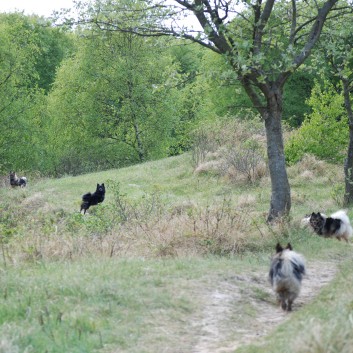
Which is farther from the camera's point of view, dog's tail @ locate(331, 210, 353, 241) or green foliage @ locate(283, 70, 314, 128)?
green foliage @ locate(283, 70, 314, 128)

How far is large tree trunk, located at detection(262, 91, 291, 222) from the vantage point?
1418cm

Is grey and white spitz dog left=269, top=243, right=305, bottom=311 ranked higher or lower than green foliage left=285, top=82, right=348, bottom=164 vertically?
lower

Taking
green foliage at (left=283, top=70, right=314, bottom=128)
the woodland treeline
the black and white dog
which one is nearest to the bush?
the woodland treeline

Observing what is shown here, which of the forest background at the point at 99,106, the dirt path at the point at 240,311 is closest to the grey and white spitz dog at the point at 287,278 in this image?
the dirt path at the point at 240,311

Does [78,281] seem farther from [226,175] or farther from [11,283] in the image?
[226,175]

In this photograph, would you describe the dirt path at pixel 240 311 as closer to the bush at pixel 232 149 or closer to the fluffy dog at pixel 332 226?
the fluffy dog at pixel 332 226

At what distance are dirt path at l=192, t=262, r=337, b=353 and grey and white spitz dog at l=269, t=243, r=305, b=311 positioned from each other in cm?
20

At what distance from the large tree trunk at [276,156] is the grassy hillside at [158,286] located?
0.48 metres

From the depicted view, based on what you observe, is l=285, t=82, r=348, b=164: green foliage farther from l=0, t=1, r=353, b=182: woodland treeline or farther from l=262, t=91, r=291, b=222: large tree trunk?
l=0, t=1, r=353, b=182: woodland treeline

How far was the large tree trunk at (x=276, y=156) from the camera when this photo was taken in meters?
14.2

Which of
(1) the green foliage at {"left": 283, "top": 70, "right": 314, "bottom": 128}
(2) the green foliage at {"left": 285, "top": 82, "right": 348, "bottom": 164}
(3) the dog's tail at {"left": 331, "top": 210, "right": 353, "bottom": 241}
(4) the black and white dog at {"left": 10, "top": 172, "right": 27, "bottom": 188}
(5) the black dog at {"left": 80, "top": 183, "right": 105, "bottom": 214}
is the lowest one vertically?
(3) the dog's tail at {"left": 331, "top": 210, "right": 353, "bottom": 241}

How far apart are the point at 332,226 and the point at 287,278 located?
6.09m

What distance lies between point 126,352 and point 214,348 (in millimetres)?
1012

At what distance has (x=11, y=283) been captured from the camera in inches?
319
